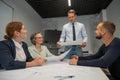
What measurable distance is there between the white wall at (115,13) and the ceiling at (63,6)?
19 cm

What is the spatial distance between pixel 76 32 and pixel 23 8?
261cm

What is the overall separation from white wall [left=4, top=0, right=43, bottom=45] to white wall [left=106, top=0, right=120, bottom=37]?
2.93 metres

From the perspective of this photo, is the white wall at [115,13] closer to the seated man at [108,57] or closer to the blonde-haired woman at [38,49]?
the blonde-haired woman at [38,49]

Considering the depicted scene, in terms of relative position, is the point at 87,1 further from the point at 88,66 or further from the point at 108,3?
the point at 88,66

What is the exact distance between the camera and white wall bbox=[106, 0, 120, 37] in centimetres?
541

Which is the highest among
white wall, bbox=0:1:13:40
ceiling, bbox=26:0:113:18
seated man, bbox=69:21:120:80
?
ceiling, bbox=26:0:113:18

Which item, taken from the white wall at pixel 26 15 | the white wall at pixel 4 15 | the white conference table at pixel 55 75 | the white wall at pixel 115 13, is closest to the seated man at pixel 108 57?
the white conference table at pixel 55 75

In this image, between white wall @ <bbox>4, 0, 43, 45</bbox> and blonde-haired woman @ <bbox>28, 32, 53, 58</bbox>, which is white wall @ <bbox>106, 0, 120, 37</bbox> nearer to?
white wall @ <bbox>4, 0, 43, 45</bbox>

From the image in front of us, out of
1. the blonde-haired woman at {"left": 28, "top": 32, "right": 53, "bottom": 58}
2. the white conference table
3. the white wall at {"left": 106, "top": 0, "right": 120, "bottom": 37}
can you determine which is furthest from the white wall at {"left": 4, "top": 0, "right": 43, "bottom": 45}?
the white conference table

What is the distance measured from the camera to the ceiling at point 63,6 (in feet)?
18.6

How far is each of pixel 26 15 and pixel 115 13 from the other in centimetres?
310

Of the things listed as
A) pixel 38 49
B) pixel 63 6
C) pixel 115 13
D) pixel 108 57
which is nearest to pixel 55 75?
pixel 108 57

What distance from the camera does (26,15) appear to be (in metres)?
5.48

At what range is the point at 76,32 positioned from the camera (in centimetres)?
329
